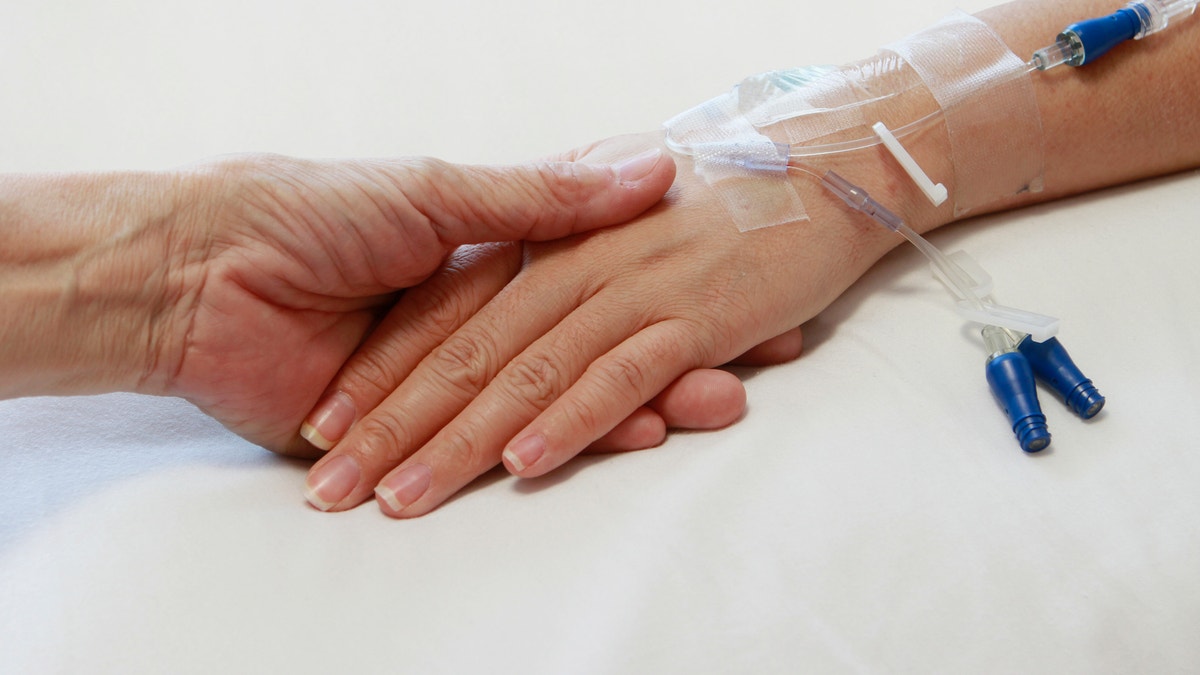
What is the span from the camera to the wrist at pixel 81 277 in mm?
967

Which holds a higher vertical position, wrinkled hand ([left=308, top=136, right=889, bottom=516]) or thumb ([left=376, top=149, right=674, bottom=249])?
thumb ([left=376, top=149, right=674, bottom=249])

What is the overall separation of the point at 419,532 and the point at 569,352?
0.29 m

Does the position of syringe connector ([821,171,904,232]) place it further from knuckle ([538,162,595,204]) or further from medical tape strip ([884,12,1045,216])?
knuckle ([538,162,595,204])

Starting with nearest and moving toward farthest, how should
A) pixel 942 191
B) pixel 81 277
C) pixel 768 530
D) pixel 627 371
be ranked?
pixel 768 530 → pixel 81 277 → pixel 627 371 → pixel 942 191

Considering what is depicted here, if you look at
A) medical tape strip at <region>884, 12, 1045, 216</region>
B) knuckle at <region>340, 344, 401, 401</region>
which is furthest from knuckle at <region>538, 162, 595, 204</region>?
medical tape strip at <region>884, 12, 1045, 216</region>

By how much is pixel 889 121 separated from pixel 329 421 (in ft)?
2.84

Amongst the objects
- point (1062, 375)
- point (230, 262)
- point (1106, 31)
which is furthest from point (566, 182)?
point (1106, 31)

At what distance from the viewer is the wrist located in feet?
3.17

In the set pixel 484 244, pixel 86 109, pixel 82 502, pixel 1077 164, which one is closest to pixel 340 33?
pixel 86 109

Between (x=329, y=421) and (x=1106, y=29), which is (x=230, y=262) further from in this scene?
(x=1106, y=29)

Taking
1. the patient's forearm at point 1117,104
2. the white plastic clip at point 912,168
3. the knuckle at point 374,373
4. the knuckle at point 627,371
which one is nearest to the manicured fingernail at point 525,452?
the knuckle at point 627,371

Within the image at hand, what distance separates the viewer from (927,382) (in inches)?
42.1

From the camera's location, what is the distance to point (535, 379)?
1.11 meters

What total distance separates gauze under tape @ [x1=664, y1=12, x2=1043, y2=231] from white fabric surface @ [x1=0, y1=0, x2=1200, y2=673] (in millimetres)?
106
